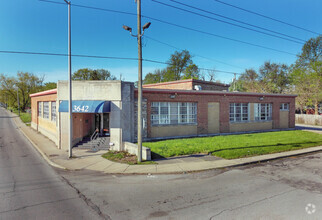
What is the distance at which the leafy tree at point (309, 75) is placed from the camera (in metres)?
38.6

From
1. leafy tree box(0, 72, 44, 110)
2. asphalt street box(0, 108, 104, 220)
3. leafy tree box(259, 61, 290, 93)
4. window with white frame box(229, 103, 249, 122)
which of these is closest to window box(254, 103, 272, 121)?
window with white frame box(229, 103, 249, 122)

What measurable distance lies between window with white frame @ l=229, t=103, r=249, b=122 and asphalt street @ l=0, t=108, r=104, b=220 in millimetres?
16593

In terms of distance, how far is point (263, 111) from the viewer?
74.6ft

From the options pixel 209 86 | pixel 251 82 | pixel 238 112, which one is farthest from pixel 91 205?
pixel 251 82

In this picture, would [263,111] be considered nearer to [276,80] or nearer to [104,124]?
[104,124]

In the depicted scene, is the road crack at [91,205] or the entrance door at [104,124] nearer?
the road crack at [91,205]

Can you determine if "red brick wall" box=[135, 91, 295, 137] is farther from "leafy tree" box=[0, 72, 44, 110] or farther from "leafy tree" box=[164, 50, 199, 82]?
"leafy tree" box=[0, 72, 44, 110]

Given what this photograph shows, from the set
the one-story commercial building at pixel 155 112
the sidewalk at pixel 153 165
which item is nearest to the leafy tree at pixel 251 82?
the one-story commercial building at pixel 155 112

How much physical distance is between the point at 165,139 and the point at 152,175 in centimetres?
756

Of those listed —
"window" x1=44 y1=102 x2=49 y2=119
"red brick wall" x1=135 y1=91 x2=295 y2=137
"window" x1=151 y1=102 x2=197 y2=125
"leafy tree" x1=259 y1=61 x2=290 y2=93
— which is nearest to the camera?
"red brick wall" x1=135 y1=91 x2=295 y2=137

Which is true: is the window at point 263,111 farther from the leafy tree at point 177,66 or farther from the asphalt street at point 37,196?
the leafy tree at point 177,66

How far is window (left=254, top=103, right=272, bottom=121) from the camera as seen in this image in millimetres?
22159

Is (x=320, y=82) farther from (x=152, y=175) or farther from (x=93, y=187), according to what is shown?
(x=93, y=187)

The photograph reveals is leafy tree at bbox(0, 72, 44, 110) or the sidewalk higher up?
→ leafy tree at bbox(0, 72, 44, 110)
